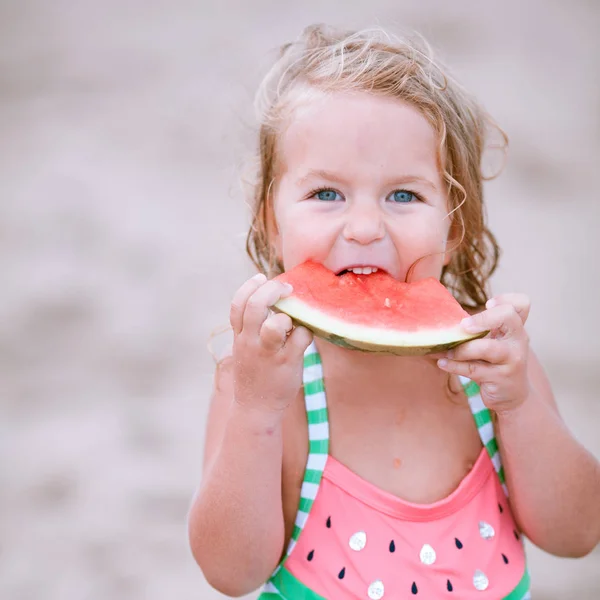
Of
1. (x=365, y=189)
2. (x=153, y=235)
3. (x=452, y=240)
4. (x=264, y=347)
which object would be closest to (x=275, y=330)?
(x=264, y=347)

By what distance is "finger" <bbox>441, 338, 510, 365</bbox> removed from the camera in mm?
1795

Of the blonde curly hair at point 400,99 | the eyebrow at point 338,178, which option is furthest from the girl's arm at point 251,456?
the blonde curly hair at point 400,99

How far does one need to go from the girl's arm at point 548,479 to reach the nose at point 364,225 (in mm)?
488

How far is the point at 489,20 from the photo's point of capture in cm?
620

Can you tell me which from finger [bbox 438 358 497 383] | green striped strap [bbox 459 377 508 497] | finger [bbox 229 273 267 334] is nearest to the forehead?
finger [bbox 229 273 267 334]

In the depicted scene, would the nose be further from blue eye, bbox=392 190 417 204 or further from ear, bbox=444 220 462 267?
ear, bbox=444 220 462 267

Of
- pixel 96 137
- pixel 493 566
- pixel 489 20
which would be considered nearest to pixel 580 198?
pixel 489 20

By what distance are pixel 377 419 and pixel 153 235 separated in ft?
A: 10.6

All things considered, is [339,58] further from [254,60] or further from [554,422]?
[254,60]

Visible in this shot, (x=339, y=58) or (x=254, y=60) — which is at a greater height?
(x=339, y=58)

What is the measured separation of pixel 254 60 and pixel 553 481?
4.53 meters

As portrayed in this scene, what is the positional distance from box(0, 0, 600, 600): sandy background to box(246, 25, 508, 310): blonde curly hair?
0.45 m

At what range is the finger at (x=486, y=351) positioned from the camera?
179 cm

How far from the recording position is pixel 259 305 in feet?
5.87
